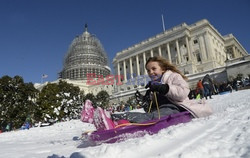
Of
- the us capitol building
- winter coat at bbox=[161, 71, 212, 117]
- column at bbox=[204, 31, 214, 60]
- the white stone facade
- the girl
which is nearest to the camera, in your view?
the girl

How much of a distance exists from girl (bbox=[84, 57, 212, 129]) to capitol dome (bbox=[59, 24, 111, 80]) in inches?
2347

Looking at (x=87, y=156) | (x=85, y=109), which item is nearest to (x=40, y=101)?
(x=85, y=109)

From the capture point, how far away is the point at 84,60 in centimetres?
6225

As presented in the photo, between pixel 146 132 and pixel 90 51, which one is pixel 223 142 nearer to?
pixel 146 132

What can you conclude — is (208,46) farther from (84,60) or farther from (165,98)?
(165,98)

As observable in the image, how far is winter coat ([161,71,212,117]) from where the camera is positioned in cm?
300

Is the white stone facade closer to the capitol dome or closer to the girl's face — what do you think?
the capitol dome

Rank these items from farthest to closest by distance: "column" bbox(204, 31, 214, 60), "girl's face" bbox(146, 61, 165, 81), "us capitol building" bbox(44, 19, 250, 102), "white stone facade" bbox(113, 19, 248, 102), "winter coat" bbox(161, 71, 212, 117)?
1. "white stone facade" bbox(113, 19, 248, 102)
2. "column" bbox(204, 31, 214, 60)
3. "us capitol building" bbox(44, 19, 250, 102)
4. "girl's face" bbox(146, 61, 165, 81)
5. "winter coat" bbox(161, 71, 212, 117)

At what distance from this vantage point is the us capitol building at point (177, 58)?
2984cm

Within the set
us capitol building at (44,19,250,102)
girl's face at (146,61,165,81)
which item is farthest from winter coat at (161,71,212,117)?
us capitol building at (44,19,250,102)

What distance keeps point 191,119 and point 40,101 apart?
18.4 metres

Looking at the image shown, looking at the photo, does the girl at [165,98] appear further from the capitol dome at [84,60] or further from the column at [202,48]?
the capitol dome at [84,60]

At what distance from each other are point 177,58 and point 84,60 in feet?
104

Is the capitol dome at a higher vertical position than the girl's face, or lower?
higher
